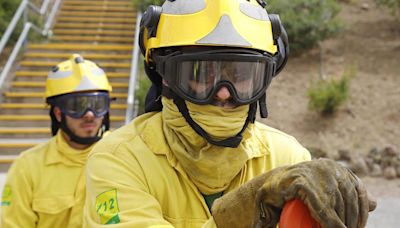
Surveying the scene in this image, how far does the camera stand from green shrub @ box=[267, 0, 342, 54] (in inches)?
414

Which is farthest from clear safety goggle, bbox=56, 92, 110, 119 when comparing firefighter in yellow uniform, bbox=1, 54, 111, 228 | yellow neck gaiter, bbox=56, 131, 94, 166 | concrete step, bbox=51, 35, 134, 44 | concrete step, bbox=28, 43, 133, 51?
concrete step, bbox=51, 35, 134, 44

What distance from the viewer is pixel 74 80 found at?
476 cm

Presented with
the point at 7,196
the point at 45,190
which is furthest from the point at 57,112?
the point at 7,196

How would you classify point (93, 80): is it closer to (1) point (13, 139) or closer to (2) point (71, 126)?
(2) point (71, 126)

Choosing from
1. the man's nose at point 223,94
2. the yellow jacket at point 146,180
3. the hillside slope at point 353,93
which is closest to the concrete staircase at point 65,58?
the hillside slope at point 353,93

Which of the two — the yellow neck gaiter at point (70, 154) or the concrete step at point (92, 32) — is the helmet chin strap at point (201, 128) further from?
the concrete step at point (92, 32)

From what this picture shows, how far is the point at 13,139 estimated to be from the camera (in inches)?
381

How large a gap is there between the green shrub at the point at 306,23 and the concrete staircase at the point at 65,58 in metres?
2.93

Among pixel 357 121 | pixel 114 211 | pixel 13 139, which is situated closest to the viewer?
pixel 114 211

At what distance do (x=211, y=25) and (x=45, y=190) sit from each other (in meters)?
2.51

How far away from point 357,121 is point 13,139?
515 centimetres

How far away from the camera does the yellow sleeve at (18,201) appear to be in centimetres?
405

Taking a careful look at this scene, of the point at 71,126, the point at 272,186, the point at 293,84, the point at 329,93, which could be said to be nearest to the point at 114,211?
the point at 272,186

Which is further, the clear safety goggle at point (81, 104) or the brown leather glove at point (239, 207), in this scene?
the clear safety goggle at point (81, 104)
